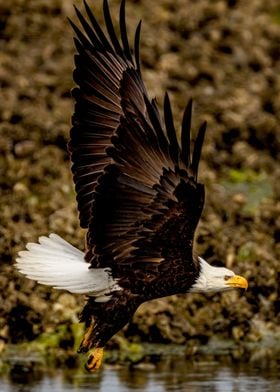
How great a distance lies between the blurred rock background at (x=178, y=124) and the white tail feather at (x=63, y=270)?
130 cm

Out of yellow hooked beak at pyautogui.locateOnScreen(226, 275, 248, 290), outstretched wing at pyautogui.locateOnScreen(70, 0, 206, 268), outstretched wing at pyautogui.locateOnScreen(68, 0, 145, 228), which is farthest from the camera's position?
yellow hooked beak at pyautogui.locateOnScreen(226, 275, 248, 290)

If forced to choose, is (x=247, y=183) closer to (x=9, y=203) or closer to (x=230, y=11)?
(x=9, y=203)

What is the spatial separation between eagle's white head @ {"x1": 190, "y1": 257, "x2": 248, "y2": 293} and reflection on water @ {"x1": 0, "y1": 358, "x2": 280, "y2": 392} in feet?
2.27

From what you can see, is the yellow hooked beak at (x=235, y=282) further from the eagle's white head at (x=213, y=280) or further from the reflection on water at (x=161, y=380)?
the reflection on water at (x=161, y=380)

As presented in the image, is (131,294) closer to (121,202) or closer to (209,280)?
(209,280)

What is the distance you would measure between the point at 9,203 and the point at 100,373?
271 cm

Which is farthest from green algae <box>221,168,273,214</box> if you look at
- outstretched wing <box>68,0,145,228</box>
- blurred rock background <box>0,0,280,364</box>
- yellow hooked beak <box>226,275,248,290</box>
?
outstretched wing <box>68,0,145,228</box>

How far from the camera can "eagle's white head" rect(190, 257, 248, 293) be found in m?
8.41

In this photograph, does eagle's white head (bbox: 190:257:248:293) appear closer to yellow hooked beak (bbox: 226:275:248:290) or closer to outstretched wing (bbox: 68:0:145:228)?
yellow hooked beak (bbox: 226:275:248:290)

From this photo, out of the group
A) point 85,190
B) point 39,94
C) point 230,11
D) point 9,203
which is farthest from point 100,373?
point 230,11

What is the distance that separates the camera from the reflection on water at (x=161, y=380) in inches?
348

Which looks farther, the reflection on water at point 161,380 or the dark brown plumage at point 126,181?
the reflection on water at point 161,380

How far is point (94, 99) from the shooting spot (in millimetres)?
8453

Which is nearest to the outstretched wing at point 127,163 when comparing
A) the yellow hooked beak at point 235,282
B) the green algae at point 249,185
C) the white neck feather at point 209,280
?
the white neck feather at point 209,280
